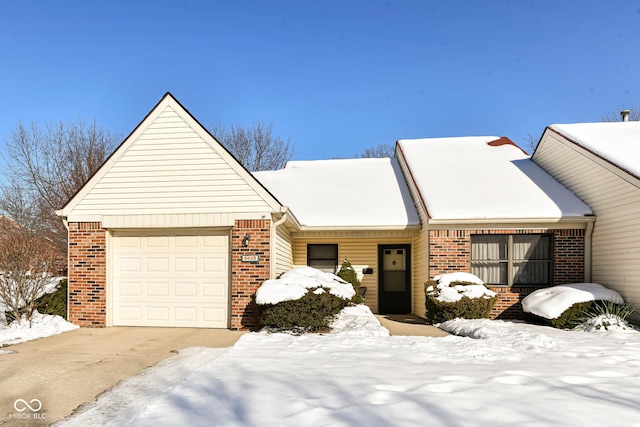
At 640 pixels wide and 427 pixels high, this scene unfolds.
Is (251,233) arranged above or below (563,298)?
above

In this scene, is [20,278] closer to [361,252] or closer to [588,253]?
[361,252]

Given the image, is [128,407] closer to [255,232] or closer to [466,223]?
[255,232]

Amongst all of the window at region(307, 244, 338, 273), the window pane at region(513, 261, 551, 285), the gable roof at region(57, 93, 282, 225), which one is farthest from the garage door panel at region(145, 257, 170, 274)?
the window pane at region(513, 261, 551, 285)

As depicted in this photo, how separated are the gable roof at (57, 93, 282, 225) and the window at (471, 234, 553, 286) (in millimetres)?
7031

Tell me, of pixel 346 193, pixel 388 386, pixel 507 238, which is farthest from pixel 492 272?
pixel 388 386

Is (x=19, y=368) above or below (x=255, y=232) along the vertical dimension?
below

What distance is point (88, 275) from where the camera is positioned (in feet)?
35.3

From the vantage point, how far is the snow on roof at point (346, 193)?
13578 millimetres

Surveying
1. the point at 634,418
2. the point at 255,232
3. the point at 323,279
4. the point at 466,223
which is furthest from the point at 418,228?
the point at 634,418

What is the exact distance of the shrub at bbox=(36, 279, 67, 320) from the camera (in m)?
10.7

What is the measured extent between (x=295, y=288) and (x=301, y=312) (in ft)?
1.77

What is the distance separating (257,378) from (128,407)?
4.99ft

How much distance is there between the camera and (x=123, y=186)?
10773 millimetres

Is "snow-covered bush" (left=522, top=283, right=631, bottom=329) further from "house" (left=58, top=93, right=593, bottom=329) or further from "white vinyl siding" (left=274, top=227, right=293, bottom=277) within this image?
"white vinyl siding" (left=274, top=227, right=293, bottom=277)
